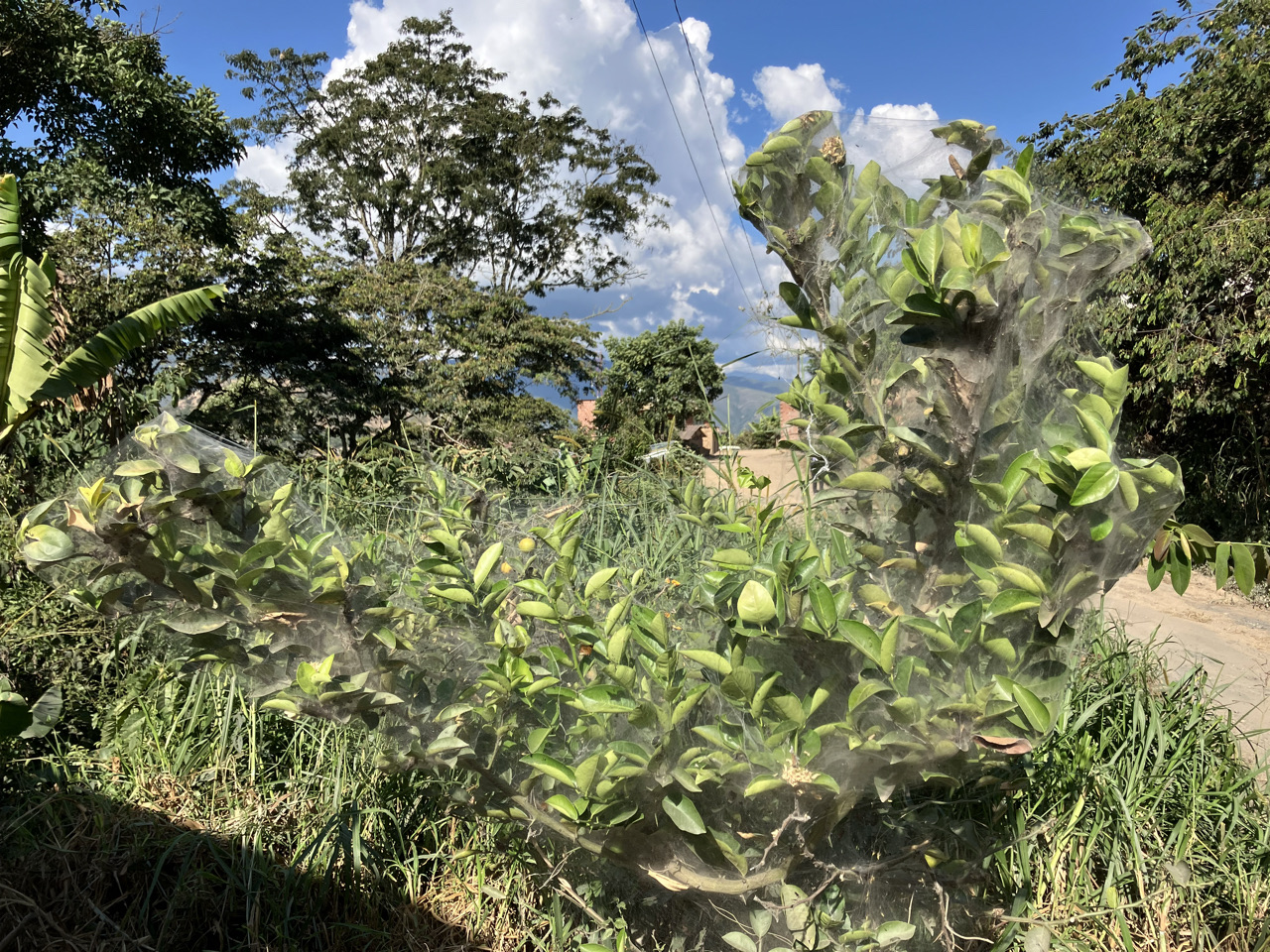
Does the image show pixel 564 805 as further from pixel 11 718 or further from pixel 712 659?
pixel 11 718

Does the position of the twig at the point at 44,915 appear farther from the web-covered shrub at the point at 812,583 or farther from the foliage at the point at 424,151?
the foliage at the point at 424,151

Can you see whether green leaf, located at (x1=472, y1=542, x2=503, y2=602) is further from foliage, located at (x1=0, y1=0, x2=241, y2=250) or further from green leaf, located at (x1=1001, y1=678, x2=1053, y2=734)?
foliage, located at (x1=0, y1=0, x2=241, y2=250)

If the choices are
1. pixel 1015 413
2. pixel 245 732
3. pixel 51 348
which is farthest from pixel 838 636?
pixel 51 348

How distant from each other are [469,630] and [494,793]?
1.23ft

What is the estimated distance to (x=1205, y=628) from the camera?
6.28 m

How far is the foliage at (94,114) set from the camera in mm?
9812

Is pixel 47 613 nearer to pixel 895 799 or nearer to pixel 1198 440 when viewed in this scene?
pixel 895 799

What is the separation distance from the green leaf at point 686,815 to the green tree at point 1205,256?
22.9 feet

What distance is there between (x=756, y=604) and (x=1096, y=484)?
1.52ft

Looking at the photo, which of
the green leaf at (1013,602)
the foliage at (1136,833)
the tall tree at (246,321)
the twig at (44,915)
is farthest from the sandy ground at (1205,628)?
the tall tree at (246,321)

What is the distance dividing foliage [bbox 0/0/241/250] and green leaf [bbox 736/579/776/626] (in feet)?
40.5

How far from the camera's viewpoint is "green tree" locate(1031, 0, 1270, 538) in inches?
287

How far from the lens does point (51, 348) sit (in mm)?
3857

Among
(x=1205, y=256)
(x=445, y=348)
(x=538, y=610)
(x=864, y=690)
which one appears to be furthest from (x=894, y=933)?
(x=445, y=348)
